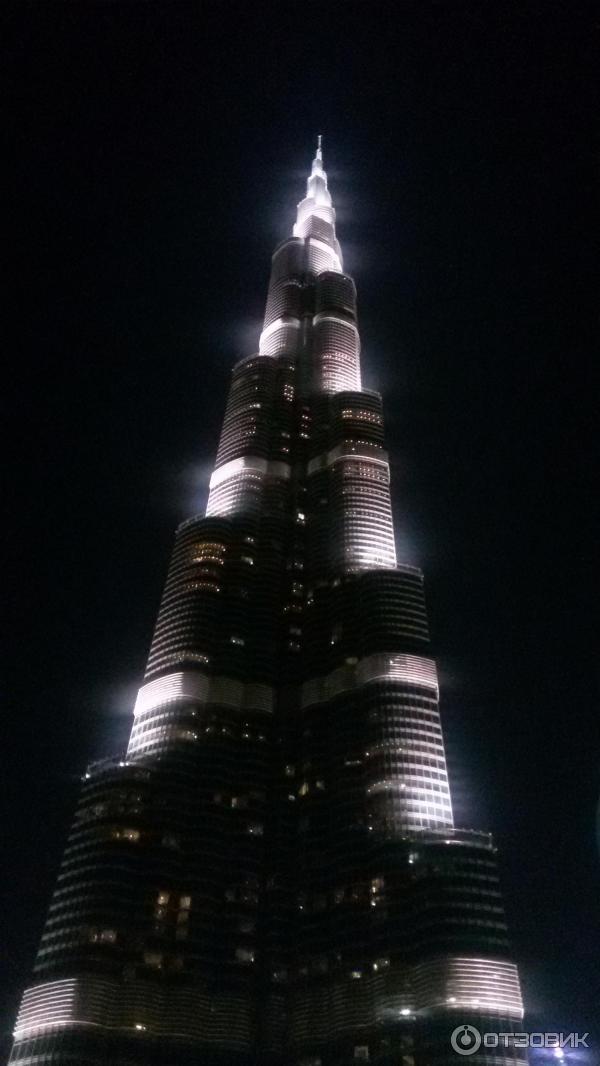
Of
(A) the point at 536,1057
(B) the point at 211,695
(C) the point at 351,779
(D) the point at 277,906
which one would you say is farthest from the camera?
(B) the point at 211,695

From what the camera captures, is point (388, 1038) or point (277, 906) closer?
point (388, 1038)

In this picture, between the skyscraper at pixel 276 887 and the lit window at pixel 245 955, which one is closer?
the skyscraper at pixel 276 887

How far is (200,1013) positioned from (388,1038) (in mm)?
30809

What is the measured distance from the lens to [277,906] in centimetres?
16038

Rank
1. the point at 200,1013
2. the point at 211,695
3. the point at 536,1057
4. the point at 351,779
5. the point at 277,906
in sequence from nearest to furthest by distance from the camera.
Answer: the point at 536,1057 < the point at 200,1013 < the point at 277,906 < the point at 351,779 < the point at 211,695

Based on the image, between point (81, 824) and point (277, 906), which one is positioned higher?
point (81, 824)

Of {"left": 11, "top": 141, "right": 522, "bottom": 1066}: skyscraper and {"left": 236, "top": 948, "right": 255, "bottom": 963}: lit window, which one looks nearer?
{"left": 11, "top": 141, "right": 522, "bottom": 1066}: skyscraper

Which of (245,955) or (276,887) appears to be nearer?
(245,955)

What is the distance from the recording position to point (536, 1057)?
123m

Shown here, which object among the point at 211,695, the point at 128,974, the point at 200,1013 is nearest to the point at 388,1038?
the point at 200,1013

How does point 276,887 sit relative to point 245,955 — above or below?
above

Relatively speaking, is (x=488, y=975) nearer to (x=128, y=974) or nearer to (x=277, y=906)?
(x=277, y=906)

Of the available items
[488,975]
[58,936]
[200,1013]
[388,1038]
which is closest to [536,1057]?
[488,975]

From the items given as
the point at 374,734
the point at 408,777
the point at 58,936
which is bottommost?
the point at 58,936
